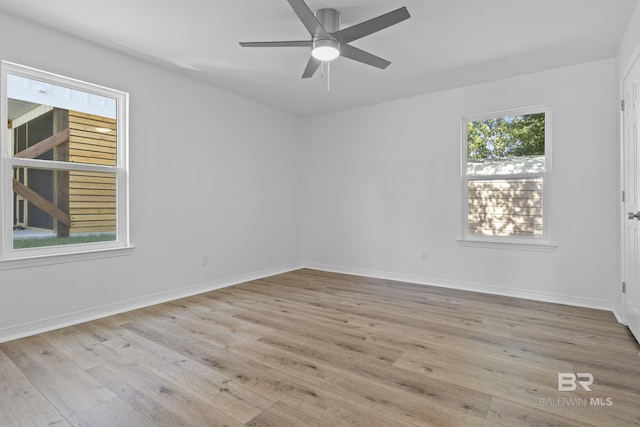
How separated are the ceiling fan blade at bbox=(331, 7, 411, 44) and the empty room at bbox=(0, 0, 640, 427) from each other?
0.10 ft

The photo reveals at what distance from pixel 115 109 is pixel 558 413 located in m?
4.17

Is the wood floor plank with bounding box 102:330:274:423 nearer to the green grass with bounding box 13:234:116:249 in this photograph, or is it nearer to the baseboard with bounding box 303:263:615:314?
the green grass with bounding box 13:234:116:249

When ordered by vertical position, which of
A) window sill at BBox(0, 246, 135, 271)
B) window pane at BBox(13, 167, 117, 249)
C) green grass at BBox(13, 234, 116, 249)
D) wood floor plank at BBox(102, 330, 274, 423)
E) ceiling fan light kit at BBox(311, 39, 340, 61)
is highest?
ceiling fan light kit at BBox(311, 39, 340, 61)

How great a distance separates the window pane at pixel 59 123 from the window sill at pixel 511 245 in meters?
4.07

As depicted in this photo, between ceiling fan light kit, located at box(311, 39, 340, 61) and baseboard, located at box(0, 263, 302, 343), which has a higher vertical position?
ceiling fan light kit, located at box(311, 39, 340, 61)

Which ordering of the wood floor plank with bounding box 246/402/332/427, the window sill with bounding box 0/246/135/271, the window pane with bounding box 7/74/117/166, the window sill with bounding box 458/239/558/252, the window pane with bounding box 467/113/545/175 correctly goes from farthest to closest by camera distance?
the window pane with bounding box 467/113/545/175 → the window sill with bounding box 458/239/558/252 → the window pane with bounding box 7/74/117/166 → the window sill with bounding box 0/246/135/271 → the wood floor plank with bounding box 246/402/332/427

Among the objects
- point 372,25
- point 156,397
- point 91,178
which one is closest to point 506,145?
point 372,25

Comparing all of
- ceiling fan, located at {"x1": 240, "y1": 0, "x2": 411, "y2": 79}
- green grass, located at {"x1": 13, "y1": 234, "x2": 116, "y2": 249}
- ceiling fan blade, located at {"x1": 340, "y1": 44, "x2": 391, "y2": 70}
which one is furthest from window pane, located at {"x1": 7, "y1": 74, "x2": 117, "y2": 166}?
ceiling fan blade, located at {"x1": 340, "y1": 44, "x2": 391, "y2": 70}

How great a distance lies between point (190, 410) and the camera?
170cm

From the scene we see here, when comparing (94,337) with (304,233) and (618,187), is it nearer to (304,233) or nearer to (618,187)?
(304,233)

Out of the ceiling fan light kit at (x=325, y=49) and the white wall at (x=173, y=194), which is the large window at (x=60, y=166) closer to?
the white wall at (x=173, y=194)

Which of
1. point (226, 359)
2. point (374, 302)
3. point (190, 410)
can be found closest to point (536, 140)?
point (374, 302)

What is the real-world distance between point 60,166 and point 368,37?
9.64 ft

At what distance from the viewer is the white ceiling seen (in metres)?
2.51
